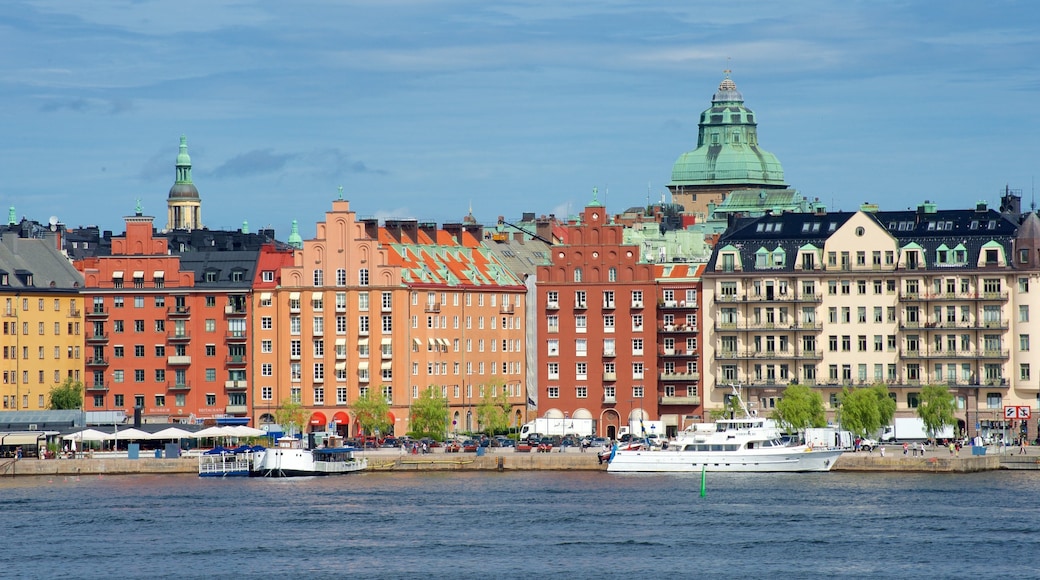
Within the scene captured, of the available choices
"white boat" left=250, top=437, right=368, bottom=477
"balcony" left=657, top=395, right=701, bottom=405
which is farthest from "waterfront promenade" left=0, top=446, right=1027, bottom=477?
"balcony" left=657, top=395, right=701, bottom=405

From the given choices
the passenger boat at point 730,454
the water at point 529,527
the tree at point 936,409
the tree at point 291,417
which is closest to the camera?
the water at point 529,527

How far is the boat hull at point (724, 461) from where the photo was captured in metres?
152

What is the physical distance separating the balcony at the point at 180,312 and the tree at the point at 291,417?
10.4m

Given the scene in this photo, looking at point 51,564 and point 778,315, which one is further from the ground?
point 778,315

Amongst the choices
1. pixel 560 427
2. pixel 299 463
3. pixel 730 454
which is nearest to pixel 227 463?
pixel 299 463

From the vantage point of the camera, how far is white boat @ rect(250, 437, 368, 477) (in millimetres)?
156250

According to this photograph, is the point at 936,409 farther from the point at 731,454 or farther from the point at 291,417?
the point at 291,417

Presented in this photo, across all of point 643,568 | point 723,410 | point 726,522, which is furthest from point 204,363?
point 643,568

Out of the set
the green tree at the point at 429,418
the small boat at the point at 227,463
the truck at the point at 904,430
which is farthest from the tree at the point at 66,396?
the truck at the point at 904,430

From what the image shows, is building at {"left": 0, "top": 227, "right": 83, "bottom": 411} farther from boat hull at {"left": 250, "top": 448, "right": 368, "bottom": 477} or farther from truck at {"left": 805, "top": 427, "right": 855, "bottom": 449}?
truck at {"left": 805, "top": 427, "right": 855, "bottom": 449}

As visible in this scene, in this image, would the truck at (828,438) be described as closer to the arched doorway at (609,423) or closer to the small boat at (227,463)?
the arched doorway at (609,423)

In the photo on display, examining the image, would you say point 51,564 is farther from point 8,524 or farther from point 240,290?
point 240,290

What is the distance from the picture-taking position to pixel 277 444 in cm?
16738

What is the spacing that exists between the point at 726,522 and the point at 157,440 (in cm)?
5791
